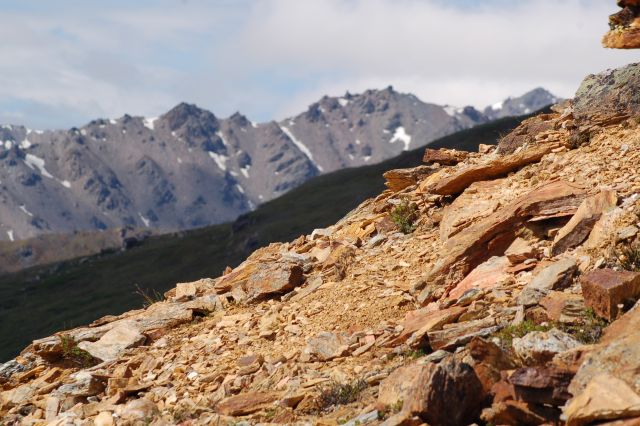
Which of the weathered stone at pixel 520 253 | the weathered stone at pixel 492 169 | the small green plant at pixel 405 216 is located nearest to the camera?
the weathered stone at pixel 520 253

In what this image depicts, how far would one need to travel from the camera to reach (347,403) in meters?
12.1

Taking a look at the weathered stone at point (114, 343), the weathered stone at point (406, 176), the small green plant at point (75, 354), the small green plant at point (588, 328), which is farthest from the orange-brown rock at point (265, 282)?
the small green plant at point (588, 328)

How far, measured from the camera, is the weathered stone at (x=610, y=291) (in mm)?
11750

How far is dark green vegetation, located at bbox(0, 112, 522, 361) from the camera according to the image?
149 metres

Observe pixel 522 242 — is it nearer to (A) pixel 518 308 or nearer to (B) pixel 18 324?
(A) pixel 518 308

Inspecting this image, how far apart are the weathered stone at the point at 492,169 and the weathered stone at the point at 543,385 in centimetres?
1029

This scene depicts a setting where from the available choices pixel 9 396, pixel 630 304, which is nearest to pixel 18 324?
pixel 9 396

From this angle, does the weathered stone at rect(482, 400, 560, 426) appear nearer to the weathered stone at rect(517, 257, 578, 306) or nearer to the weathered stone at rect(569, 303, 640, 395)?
the weathered stone at rect(569, 303, 640, 395)

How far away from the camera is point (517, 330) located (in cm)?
1219

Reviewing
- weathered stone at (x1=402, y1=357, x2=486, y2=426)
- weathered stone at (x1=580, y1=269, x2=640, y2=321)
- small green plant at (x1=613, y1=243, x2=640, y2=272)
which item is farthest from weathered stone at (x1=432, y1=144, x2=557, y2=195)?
weathered stone at (x1=402, y1=357, x2=486, y2=426)

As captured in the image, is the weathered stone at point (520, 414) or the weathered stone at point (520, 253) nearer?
the weathered stone at point (520, 414)

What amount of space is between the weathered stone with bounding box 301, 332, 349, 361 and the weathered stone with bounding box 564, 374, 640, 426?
564 cm

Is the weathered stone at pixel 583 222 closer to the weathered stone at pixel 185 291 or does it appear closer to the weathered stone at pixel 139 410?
the weathered stone at pixel 139 410

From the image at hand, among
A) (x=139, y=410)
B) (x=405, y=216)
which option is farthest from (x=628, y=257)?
(x=139, y=410)
